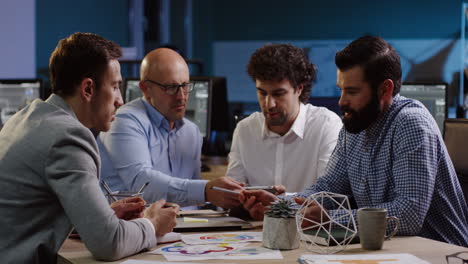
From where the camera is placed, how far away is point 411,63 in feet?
25.6

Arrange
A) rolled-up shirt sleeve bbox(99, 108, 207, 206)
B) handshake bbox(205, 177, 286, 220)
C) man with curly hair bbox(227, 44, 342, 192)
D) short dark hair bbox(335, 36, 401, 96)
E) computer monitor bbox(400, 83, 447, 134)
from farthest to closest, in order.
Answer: computer monitor bbox(400, 83, 447, 134)
man with curly hair bbox(227, 44, 342, 192)
rolled-up shirt sleeve bbox(99, 108, 207, 206)
handshake bbox(205, 177, 286, 220)
short dark hair bbox(335, 36, 401, 96)

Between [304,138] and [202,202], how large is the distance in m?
0.69

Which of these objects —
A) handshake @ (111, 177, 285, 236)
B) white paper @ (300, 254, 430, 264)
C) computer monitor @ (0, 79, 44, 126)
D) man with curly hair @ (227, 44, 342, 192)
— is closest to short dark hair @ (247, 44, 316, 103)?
man with curly hair @ (227, 44, 342, 192)

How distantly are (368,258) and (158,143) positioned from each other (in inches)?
62.0

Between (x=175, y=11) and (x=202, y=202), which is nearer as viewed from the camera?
(x=202, y=202)

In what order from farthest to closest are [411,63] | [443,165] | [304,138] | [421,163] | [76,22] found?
[411,63] < [76,22] < [304,138] < [443,165] < [421,163]

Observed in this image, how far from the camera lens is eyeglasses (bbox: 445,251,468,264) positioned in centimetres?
144

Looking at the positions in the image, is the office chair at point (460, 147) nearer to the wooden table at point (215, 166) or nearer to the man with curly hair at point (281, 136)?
the man with curly hair at point (281, 136)

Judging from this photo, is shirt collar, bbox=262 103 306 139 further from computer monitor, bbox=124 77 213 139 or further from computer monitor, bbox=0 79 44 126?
computer monitor, bbox=0 79 44 126

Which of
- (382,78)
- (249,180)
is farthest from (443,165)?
(249,180)

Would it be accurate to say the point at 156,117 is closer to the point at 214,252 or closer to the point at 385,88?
the point at 385,88

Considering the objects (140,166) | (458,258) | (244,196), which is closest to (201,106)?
(140,166)

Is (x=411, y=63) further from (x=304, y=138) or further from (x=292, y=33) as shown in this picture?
(x=304, y=138)

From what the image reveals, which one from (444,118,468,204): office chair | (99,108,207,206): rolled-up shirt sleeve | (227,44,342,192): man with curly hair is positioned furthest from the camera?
(227,44,342,192): man with curly hair
